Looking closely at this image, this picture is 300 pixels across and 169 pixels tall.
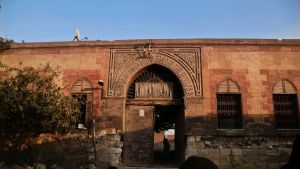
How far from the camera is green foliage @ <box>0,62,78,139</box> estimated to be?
405 inches

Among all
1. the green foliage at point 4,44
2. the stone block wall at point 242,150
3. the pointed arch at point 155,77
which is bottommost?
the stone block wall at point 242,150

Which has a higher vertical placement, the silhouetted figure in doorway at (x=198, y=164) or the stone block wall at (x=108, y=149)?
the silhouetted figure in doorway at (x=198, y=164)

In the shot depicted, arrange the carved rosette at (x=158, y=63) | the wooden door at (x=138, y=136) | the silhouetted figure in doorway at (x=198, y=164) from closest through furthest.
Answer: the silhouetted figure in doorway at (x=198, y=164) → the wooden door at (x=138, y=136) → the carved rosette at (x=158, y=63)

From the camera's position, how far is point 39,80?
1116 cm

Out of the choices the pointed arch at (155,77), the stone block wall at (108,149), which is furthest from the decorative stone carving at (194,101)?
the stone block wall at (108,149)

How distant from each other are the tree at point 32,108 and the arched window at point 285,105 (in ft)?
25.3

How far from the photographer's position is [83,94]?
12.6m

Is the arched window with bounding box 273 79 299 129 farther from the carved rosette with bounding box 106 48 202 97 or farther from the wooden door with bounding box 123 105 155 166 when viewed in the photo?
the wooden door with bounding box 123 105 155 166

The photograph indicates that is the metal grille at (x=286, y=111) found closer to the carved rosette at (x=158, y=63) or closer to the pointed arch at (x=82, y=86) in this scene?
the carved rosette at (x=158, y=63)

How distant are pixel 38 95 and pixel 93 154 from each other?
10.2 ft

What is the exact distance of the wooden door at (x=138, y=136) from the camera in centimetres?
1207

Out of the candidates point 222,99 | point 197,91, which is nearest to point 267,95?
point 222,99

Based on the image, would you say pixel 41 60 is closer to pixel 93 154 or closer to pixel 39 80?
pixel 39 80

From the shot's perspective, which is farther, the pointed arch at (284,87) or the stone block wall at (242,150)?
the pointed arch at (284,87)
